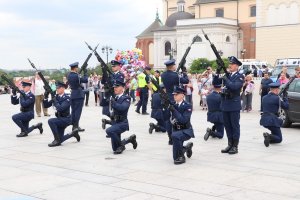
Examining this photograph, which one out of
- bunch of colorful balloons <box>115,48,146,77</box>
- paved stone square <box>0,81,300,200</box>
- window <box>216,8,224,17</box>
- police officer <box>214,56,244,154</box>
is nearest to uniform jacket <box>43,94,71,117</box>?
paved stone square <box>0,81,300,200</box>

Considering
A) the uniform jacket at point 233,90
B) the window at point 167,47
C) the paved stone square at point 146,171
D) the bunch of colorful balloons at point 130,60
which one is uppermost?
the window at point 167,47

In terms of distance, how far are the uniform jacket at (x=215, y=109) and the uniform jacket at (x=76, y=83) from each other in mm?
3503

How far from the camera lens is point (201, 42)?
244 feet

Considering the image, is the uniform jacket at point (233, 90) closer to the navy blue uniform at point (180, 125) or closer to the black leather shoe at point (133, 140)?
the navy blue uniform at point (180, 125)

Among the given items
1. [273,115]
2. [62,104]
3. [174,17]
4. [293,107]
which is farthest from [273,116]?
[174,17]

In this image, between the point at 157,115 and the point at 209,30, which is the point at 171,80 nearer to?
the point at 157,115

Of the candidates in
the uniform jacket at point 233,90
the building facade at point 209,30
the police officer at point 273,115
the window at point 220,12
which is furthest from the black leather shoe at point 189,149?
the window at point 220,12

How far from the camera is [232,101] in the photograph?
10.5 metres

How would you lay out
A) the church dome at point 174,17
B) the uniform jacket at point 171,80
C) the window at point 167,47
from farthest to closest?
the church dome at point 174,17 → the window at point 167,47 → the uniform jacket at point 171,80

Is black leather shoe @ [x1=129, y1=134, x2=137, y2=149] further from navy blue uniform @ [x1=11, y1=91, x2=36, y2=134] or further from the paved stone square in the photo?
navy blue uniform @ [x1=11, y1=91, x2=36, y2=134]

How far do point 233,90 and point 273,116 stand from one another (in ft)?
5.96

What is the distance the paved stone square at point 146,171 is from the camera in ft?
24.1

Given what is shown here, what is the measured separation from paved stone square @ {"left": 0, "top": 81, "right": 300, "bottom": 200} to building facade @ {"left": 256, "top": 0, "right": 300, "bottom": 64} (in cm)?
5626

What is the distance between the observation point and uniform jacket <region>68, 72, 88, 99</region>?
1373cm
